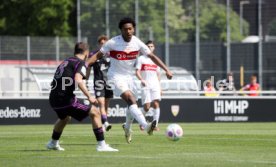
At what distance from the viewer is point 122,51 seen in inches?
709

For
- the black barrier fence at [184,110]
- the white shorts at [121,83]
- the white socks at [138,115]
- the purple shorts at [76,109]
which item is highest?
the white shorts at [121,83]

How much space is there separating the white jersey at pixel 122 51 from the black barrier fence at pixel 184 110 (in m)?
12.7

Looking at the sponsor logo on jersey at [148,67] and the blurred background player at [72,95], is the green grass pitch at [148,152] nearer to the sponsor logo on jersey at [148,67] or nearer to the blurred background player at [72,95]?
the blurred background player at [72,95]

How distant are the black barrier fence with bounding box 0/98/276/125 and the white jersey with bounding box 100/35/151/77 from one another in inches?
498

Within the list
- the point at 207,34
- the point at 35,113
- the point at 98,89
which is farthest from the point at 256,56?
the point at 98,89

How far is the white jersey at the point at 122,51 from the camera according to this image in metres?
18.0

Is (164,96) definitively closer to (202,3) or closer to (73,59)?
(202,3)

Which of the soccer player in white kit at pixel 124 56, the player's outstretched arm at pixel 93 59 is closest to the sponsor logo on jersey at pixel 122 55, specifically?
the soccer player in white kit at pixel 124 56

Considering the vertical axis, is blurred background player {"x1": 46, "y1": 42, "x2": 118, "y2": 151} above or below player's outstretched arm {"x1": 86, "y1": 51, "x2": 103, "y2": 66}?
below

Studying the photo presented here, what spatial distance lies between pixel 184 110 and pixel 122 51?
14.0 m

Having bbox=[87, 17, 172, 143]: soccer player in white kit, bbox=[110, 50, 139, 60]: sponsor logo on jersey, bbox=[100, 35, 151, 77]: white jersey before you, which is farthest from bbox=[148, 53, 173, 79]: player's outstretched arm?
bbox=[110, 50, 139, 60]: sponsor logo on jersey

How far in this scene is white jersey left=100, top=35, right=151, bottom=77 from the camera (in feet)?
59.1

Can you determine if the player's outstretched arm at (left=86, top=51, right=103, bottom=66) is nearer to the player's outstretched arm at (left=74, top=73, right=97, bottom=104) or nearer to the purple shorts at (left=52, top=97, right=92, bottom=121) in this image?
the purple shorts at (left=52, top=97, right=92, bottom=121)

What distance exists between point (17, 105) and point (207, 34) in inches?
539
